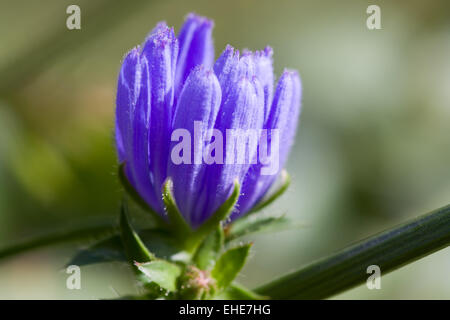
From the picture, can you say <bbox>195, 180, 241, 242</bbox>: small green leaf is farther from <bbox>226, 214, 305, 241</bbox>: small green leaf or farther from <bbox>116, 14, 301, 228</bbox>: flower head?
<bbox>226, 214, 305, 241</bbox>: small green leaf

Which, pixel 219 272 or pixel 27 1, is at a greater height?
pixel 27 1

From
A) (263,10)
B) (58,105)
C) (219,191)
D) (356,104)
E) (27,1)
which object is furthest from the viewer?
(263,10)

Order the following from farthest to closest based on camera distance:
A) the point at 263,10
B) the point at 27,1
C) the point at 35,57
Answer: the point at 263,10
the point at 27,1
the point at 35,57

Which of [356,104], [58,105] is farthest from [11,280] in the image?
[356,104]

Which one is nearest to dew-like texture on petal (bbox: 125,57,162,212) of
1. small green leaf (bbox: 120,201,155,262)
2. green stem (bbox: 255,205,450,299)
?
small green leaf (bbox: 120,201,155,262)

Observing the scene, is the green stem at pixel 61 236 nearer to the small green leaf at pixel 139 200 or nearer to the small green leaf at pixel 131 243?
the small green leaf at pixel 139 200

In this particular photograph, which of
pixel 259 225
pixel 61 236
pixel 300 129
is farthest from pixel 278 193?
pixel 300 129

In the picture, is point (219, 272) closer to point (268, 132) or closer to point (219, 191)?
point (219, 191)
